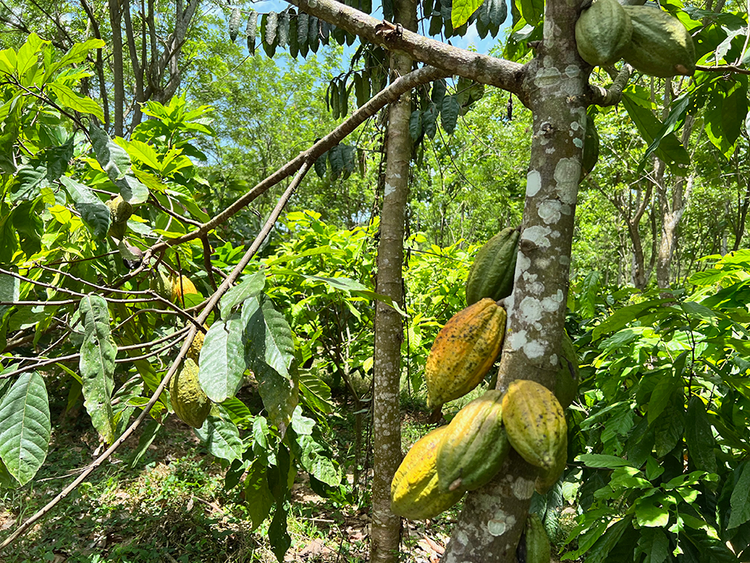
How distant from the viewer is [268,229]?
947 mm

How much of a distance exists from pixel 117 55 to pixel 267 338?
6.91 meters

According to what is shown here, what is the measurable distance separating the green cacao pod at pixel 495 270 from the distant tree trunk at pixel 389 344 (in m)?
1.13

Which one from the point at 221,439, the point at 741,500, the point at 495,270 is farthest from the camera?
the point at 221,439

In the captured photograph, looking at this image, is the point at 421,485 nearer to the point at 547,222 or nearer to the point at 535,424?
the point at 535,424

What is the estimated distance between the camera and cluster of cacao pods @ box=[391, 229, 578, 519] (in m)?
0.60

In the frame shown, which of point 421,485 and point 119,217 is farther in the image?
point 119,217

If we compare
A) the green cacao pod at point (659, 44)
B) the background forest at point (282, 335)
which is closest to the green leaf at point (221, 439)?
the background forest at point (282, 335)

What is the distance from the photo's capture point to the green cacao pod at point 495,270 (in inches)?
30.9

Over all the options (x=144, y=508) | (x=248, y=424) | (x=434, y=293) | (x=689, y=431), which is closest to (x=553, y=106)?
(x=689, y=431)

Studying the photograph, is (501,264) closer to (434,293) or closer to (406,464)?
(406,464)

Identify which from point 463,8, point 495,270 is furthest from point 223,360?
point 463,8

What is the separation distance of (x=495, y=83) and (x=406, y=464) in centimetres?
63

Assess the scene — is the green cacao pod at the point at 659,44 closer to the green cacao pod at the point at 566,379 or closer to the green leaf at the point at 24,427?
the green cacao pod at the point at 566,379

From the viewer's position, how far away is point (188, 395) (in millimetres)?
951
